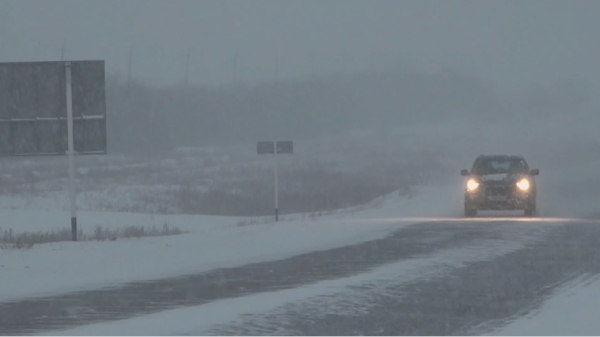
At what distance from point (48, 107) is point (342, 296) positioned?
10.7 meters

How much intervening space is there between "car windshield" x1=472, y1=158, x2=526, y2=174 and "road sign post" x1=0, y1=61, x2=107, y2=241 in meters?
12.9

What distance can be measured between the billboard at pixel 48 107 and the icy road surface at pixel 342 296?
584 cm

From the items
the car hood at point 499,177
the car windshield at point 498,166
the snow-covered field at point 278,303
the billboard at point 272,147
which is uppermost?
the billboard at point 272,147

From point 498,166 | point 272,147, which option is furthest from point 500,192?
point 272,147

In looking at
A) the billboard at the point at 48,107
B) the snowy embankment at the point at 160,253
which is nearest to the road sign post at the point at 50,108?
the billboard at the point at 48,107

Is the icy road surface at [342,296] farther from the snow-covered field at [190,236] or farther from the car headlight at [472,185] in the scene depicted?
the car headlight at [472,185]

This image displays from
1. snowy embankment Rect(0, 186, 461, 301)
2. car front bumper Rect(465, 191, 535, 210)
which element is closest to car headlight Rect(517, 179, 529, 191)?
car front bumper Rect(465, 191, 535, 210)

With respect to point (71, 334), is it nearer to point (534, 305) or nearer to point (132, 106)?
point (534, 305)

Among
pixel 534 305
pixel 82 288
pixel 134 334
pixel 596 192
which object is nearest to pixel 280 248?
pixel 82 288

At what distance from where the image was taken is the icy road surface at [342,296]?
11.0m

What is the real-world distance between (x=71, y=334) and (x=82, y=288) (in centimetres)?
386

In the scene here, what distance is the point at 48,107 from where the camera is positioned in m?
21.5

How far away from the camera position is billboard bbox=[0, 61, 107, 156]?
21.2 meters

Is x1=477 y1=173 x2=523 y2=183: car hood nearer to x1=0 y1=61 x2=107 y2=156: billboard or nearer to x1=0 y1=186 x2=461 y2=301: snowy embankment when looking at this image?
x1=0 y1=186 x2=461 y2=301: snowy embankment
